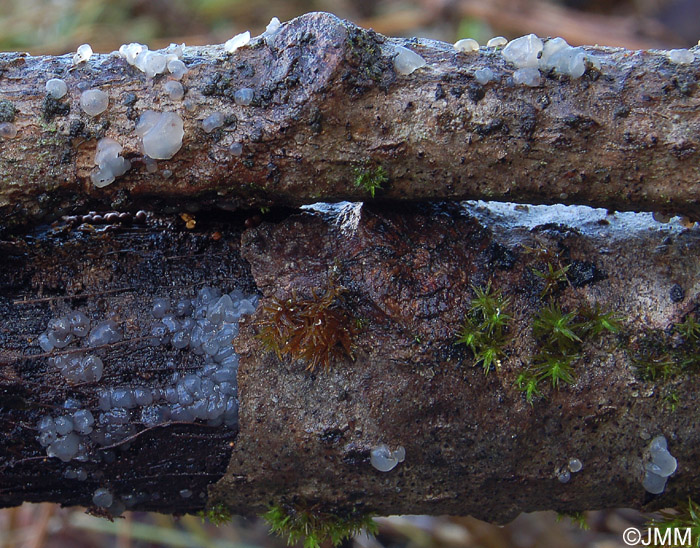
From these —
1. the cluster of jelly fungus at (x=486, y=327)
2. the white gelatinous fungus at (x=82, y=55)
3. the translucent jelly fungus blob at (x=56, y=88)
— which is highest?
the white gelatinous fungus at (x=82, y=55)

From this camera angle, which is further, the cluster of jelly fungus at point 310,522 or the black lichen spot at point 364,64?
the cluster of jelly fungus at point 310,522

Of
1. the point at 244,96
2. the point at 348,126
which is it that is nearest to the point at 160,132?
the point at 244,96

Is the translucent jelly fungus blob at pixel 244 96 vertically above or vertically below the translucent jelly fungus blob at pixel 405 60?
below

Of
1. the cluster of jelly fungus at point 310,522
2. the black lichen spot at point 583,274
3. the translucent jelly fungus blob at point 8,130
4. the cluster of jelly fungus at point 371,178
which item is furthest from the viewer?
the cluster of jelly fungus at point 310,522

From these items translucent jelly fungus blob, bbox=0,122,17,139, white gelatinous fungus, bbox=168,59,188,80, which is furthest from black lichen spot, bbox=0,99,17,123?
white gelatinous fungus, bbox=168,59,188,80

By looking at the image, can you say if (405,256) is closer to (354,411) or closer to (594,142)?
(354,411)

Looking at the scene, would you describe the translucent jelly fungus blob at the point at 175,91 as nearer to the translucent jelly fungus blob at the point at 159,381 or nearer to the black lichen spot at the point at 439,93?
the translucent jelly fungus blob at the point at 159,381

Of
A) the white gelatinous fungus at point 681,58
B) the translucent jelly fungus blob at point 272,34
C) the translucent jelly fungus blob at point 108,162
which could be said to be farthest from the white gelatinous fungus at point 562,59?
→ the translucent jelly fungus blob at point 108,162
